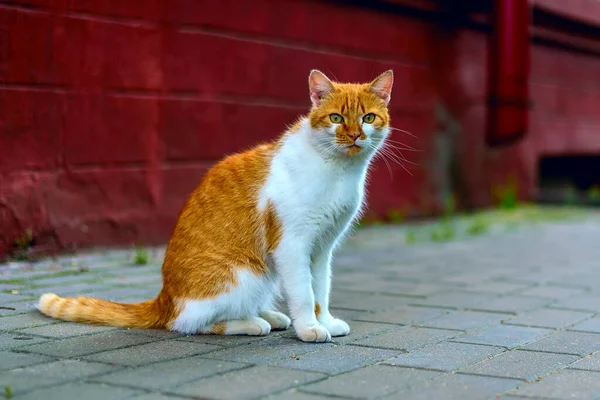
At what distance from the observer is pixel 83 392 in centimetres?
266

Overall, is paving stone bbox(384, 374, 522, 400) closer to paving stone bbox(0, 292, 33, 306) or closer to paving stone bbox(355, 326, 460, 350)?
paving stone bbox(355, 326, 460, 350)

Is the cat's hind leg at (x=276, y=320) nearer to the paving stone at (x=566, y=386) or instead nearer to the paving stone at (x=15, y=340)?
the paving stone at (x=15, y=340)

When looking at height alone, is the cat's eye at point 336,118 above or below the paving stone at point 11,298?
above

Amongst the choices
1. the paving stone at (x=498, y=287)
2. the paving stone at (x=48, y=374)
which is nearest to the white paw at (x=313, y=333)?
the paving stone at (x=48, y=374)

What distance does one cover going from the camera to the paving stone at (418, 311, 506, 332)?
3922 mm

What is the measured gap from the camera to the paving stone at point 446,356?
316 centimetres

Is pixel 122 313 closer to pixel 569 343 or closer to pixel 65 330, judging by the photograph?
pixel 65 330

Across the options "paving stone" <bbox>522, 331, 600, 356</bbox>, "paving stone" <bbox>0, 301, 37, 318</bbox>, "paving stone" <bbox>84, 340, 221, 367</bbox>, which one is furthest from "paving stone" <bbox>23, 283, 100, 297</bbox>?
"paving stone" <bbox>522, 331, 600, 356</bbox>

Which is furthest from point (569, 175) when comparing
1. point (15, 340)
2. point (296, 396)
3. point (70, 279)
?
point (296, 396)

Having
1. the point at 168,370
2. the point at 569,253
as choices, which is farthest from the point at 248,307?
the point at 569,253

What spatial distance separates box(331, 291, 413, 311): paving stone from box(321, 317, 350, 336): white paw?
2.17ft

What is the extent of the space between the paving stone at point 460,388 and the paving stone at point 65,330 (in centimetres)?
142

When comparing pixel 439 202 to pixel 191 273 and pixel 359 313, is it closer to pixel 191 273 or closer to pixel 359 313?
pixel 359 313

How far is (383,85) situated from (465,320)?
118cm
